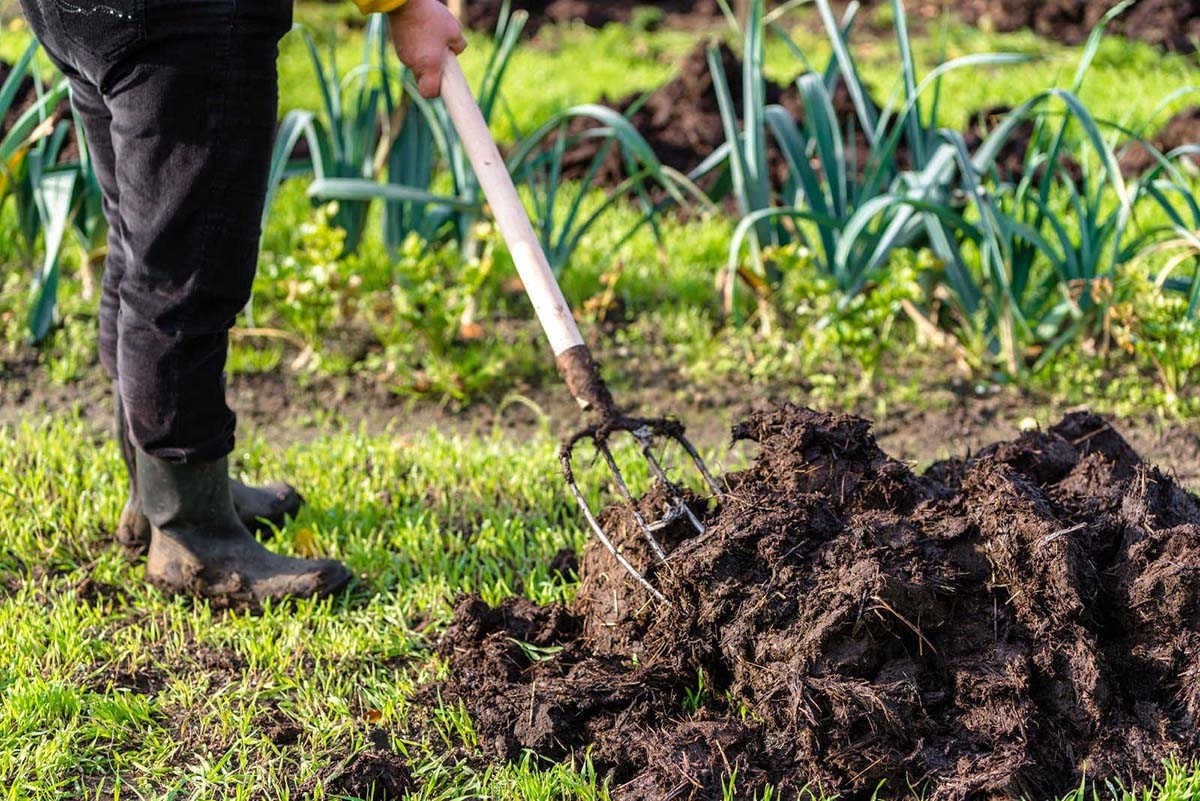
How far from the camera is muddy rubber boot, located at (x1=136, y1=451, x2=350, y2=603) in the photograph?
8.89 feet

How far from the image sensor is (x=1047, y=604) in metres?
2.19

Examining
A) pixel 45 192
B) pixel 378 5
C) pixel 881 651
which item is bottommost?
pixel 881 651

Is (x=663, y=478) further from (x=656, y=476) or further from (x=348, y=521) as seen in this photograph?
(x=348, y=521)

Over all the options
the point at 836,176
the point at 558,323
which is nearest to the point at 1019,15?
the point at 836,176

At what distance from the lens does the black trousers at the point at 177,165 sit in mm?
2246

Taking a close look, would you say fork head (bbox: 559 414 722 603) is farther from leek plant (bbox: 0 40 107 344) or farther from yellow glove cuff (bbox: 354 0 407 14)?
leek plant (bbox: 0 40 107 344)

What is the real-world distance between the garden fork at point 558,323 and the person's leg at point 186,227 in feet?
1.24

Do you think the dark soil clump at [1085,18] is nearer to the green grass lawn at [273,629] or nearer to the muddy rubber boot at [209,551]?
the green grass lawn at [273,629]

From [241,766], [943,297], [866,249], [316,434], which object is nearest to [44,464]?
[316,434]

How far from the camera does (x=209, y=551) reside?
108 inches

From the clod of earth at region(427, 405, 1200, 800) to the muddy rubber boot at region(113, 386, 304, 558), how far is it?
823 millimetres

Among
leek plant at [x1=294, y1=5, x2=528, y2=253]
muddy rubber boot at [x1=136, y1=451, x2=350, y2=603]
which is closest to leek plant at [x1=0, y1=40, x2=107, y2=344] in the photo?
leek plant at [x1=294, y1=5, x2=528, y2=253]

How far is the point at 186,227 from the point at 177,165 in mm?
118

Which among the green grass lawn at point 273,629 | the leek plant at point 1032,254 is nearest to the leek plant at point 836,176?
the leek plant at point 1032,254
